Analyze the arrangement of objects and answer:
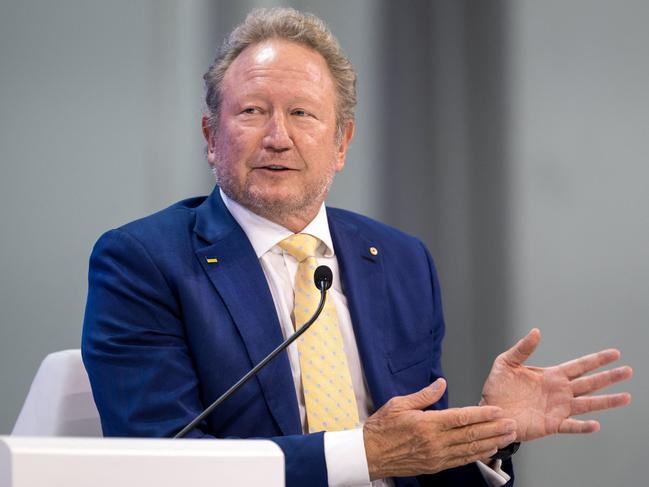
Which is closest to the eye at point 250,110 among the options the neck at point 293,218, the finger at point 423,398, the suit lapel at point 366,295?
the neck at point 293,218

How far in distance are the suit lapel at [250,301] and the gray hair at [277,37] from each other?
1.12 feet

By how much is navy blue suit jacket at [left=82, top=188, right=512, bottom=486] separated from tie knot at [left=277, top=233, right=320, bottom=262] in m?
0.09

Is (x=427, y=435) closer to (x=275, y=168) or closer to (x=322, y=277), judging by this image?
(x=322, y=277)

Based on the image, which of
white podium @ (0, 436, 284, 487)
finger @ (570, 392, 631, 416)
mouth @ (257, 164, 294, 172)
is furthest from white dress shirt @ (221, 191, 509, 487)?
white podium @ (0, 436, 284, 487)

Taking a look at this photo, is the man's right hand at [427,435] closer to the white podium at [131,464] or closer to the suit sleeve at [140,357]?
the suit sleeve at [140,357]

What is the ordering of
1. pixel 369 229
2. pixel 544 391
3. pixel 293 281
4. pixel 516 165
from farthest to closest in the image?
pixel 516 165 → pixel 369 229 → pixel 293 281 → pixel 544 391

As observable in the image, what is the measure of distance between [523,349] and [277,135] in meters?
0.71

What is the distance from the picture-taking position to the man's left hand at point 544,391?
185cm

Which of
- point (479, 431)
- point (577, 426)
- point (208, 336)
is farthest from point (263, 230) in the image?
point (577, 426)

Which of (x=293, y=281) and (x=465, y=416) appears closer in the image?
(x=465, y=416)

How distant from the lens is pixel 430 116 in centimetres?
321

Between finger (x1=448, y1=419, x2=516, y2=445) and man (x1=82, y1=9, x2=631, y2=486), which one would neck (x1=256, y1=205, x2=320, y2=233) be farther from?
finger (x1=448, y1=419, x2=516, y2=445)

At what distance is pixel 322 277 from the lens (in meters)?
1.71

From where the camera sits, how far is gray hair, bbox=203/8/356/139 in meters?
2.16
